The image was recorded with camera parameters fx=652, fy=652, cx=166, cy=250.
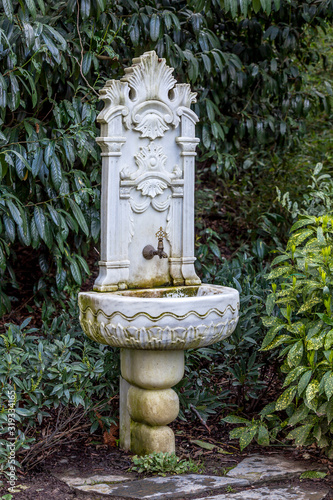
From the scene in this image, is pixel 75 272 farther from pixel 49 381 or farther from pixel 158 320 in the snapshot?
pixel 158 320

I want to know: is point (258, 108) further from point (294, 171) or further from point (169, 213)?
point (169, 213)

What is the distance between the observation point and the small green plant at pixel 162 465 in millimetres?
3295

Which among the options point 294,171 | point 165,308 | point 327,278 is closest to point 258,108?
point 294,171

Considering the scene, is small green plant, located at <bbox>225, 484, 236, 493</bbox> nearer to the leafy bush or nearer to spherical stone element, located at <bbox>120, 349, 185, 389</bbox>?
spherical stone element, located at <bbox>120, 349, 185, 389</bbox>

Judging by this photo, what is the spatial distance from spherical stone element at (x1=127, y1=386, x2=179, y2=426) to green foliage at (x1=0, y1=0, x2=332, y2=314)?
937mm

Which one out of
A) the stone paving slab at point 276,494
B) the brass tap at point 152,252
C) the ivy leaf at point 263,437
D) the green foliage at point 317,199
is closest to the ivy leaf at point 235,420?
the ivy leaf at point 263,437

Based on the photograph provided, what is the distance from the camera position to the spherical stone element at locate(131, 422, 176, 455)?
3.45 metres

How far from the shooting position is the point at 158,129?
368cm

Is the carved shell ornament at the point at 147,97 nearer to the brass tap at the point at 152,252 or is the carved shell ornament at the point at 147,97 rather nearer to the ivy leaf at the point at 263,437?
the brass tap at the point at 152,252

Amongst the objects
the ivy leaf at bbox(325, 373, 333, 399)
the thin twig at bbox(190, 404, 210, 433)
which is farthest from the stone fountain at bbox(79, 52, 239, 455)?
the ivy leaf at bbox(325, 373, 333, 399)

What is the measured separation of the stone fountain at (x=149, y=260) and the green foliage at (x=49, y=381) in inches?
6.2

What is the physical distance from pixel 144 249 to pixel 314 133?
3.89 m

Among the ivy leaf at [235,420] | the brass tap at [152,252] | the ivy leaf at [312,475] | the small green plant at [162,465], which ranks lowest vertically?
the ivy leaf at [312,475]

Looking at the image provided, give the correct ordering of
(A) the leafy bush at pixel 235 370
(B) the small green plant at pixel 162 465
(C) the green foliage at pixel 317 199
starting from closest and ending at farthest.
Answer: (B) the small green plant at pixel 162 465 < (A) the leafy bush at pixel 235 370 < (C) the green foliage at pixel 317 199
